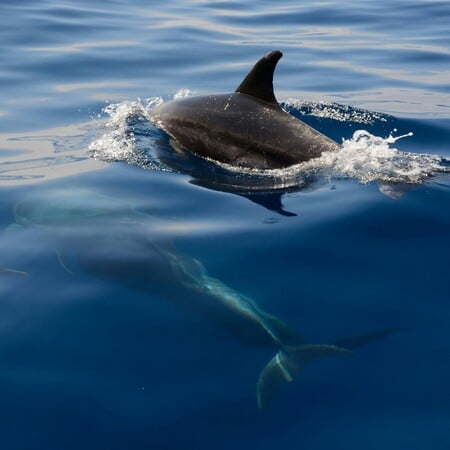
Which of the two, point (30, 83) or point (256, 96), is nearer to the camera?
point (256, 96)

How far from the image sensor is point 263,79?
33.2 feet

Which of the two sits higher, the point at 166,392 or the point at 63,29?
the point at 63,29

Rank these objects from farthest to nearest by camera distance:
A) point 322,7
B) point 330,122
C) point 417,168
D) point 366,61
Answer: point 322,7, point 366,61, point 330,122, point 417,168

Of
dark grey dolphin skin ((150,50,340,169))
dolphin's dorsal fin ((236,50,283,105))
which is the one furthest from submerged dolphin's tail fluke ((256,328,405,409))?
dolphin's dorsal fin ((236,50,283,105))

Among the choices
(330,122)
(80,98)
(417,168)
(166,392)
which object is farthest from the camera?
(80,98)

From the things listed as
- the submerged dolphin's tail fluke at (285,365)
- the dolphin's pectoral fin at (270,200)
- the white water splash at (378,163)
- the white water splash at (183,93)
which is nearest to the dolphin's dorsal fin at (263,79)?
the white water splash at (378,163)

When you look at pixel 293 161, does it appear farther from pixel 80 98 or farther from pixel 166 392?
pixel 80 98

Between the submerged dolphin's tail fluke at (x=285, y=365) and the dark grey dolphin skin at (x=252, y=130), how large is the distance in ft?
14.8

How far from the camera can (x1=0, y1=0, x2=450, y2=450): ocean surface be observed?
4.81 meters

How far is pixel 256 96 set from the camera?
10.3 meters

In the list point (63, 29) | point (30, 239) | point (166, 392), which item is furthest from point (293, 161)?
point (63, 29)

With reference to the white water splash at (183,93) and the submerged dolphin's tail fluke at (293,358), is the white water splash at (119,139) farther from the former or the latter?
the submerged dolphin's tail fluke at (293,358)

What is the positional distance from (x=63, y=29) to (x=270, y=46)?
564cm

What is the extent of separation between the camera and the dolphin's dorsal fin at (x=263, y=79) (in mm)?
9992
